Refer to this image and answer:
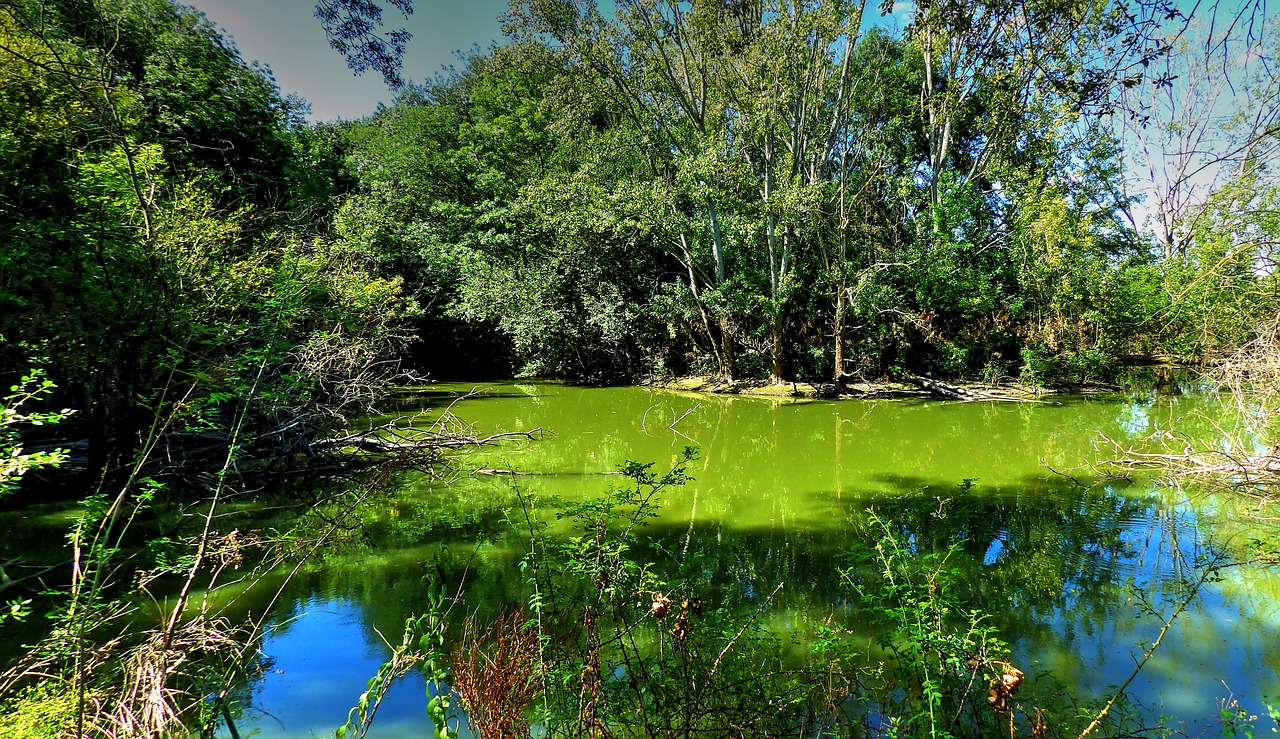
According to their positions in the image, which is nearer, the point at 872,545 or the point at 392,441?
the point at 872,545

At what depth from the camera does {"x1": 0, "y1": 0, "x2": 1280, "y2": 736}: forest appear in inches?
219

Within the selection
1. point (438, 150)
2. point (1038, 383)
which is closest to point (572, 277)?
point (438, 150)

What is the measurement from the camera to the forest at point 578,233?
5559mm

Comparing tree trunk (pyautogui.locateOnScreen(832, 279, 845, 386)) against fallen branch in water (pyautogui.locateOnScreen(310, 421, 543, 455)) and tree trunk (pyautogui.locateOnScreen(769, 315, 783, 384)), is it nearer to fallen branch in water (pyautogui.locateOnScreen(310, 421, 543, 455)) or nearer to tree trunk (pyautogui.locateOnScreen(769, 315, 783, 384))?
tree trunk (pyautogui.locateOnScreen(769, 315, 783, 384))

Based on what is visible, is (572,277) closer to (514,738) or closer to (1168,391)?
(1168,391)

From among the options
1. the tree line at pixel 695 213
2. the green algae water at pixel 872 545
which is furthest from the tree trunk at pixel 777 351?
the green algae water at pixel 872 545

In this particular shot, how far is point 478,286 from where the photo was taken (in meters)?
17.3

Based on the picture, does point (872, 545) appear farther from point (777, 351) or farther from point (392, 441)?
point (777, 351)

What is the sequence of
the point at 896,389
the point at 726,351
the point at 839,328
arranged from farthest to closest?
the point at 726,351, the point at 839,328, the point at 896,389

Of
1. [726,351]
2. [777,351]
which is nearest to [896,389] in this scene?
[777,351]

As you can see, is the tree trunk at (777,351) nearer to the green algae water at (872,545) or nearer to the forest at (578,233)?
the forest at (578,233)

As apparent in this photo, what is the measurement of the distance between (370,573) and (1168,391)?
16.8 metres

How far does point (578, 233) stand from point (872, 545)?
1370cm

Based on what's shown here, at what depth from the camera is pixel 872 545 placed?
4.77 metres
